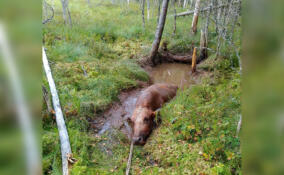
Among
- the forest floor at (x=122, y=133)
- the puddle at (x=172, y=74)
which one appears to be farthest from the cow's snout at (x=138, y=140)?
the puddle at (x=172, y=74)

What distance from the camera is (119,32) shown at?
12.8 meters

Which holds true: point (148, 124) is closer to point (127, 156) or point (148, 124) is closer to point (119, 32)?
point (127, 156)

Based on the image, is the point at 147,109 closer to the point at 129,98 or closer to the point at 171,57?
the point at 129,98

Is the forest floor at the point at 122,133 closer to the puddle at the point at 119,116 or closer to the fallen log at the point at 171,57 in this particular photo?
the puddle at the point at 119,116

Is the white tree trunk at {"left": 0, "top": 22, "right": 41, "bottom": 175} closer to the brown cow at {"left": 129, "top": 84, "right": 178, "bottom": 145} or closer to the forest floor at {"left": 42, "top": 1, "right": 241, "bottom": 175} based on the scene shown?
the forest floor at {"left": 42, "top": 1, "right": 241, "bottom": 175}

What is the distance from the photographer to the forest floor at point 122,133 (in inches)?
148

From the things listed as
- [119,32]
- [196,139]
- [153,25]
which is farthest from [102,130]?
[153,25]

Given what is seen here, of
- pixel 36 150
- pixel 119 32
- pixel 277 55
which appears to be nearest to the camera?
pixel 277 55

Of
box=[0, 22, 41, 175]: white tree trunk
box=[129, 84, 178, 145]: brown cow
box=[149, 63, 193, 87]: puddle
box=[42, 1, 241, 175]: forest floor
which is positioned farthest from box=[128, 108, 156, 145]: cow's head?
box=[0, 22, 41, 175]: white tree trunk

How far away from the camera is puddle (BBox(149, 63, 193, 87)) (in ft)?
28.2

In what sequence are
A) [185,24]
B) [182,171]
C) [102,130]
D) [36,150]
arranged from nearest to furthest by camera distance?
1. [36,150]
2. [182,171]
3. [102,130]
4. [185,24]

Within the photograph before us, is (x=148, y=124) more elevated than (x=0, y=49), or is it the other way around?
(x=0, y=49)

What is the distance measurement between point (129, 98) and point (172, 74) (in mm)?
3030

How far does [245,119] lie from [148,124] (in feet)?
16.5
